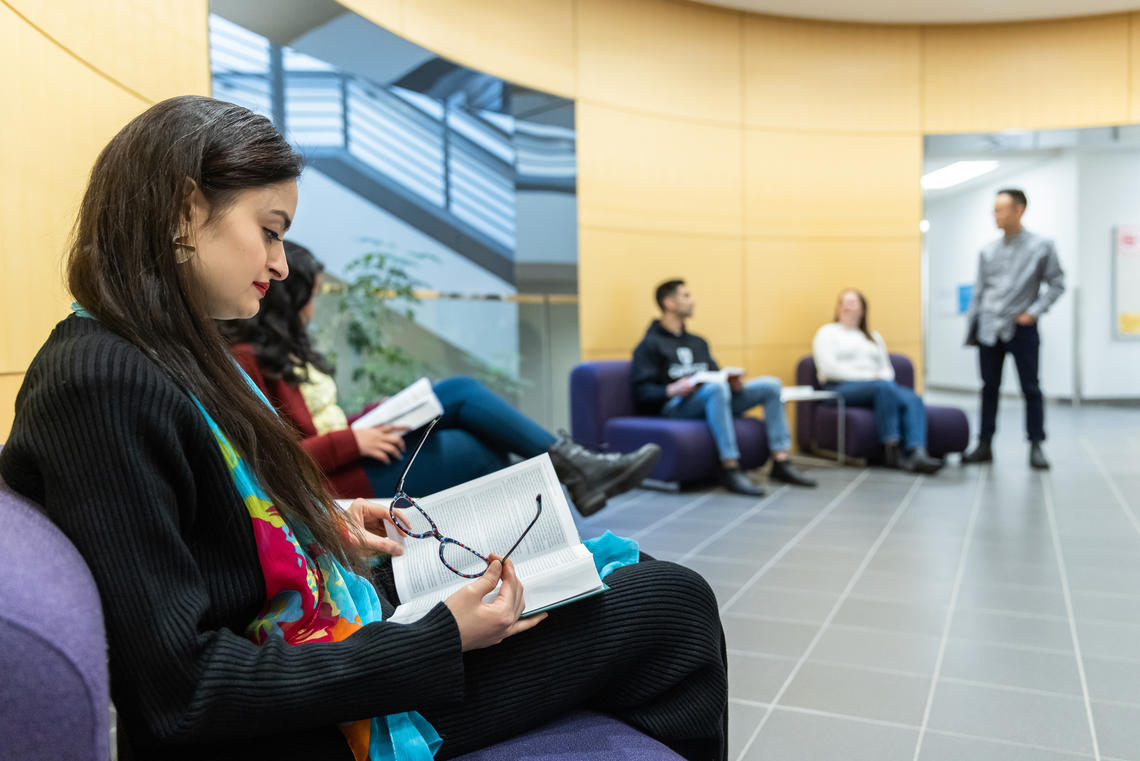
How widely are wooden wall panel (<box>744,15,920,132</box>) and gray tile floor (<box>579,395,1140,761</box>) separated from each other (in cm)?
339

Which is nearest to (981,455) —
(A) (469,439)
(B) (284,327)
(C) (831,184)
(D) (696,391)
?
(D) (696,391)

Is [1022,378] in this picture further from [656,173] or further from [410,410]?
[410,410]

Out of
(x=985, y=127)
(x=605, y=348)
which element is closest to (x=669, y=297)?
(x=605, y=348)

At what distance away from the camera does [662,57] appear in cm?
638

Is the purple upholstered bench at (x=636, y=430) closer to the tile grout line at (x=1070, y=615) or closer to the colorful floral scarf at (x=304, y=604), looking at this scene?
the tile grout line at (x=1070, y=615)

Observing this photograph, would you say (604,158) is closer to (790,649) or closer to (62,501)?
(790,649)

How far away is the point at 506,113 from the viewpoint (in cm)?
550

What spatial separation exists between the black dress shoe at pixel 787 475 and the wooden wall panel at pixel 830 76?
10.3ft

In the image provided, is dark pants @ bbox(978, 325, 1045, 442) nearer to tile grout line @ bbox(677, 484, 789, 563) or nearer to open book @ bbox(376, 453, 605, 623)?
Answer: tile grout line @ bbox(677, 484, 789, 563)

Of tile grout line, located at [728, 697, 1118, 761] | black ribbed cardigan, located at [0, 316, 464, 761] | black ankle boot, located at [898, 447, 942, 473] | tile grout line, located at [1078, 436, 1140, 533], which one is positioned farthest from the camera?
black ankle boot, located at [898, 447, 942, 473]

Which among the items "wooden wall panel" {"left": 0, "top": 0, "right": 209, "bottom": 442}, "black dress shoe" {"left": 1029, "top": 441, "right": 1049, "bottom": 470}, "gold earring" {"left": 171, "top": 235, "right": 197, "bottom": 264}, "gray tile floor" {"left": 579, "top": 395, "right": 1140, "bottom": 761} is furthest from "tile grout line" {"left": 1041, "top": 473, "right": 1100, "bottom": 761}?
"wooden wall panel" {"left": 0, "top": 0, "right": 209, "bottom": 442}

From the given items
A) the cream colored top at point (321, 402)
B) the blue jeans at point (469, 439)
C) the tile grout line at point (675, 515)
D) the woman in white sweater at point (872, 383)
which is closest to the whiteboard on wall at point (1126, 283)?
the woman in white sweater at point (872, 383)

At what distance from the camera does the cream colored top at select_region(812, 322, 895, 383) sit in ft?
18.6

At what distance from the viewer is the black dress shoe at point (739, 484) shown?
457 centimetres
